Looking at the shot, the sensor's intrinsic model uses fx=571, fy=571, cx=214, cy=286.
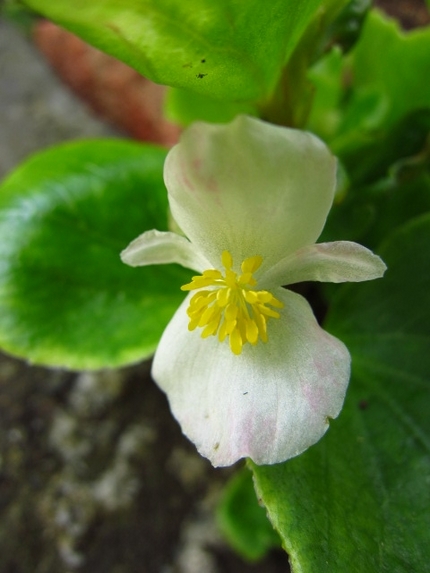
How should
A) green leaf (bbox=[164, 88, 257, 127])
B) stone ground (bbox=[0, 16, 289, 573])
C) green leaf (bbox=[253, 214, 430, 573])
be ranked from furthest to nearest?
1. stone ground (bbox=[0, 16, 289, 573])
2. green leaf (bbox=[164, 88, 257, 127])
3. green leaf (bbox=[253, 214, 430, 573])

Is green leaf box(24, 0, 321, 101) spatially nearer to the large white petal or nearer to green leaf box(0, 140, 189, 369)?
the large white petal

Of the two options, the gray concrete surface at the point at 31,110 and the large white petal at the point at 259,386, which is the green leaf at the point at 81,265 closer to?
the large white petal at the point at 259,386

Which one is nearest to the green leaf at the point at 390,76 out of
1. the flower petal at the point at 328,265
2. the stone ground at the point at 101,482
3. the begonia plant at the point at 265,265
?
the begonia plant at the point at 265,265

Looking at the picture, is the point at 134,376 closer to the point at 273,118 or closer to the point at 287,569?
the point at 287,569

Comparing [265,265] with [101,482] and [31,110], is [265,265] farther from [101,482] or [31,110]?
[31,110]

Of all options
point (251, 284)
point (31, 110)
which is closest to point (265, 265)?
point (251, 284)

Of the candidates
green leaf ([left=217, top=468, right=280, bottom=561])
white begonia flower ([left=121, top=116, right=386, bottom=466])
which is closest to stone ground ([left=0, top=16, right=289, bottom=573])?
green leaf ([left=217, top=468, right=280, bottom=561])

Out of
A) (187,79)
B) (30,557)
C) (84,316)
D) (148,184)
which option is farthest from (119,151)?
(30,557)
